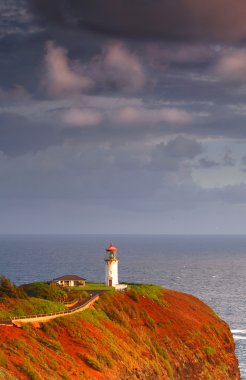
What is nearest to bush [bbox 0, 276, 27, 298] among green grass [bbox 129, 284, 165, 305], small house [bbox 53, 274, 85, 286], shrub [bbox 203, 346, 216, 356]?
green grass [bbox 129, 284, 165, 305]

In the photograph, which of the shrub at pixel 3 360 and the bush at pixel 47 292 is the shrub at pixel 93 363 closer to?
the shrub at pixel 3 360

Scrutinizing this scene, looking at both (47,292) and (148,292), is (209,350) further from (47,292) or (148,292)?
(47,292)

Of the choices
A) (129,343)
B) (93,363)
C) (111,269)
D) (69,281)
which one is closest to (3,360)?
(93,363)

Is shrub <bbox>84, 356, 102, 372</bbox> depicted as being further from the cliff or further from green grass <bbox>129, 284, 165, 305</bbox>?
green grass <bbox>129, 284, 165, 305</bbox>

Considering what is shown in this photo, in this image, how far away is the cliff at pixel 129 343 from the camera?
180 feet

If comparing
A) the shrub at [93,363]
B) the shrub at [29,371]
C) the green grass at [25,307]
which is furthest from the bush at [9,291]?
the shrub at [29,371]

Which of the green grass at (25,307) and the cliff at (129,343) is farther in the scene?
the green grass at (25,307)

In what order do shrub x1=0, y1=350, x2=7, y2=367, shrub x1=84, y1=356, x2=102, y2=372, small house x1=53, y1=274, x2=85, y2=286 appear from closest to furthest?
1. shrub x1=0, y1=350, x2=7, y2=367
2. shrub x1=84, y1=356, x2=102, y2=372
3. small house x1=53, y1=274, x2=85, y2=286

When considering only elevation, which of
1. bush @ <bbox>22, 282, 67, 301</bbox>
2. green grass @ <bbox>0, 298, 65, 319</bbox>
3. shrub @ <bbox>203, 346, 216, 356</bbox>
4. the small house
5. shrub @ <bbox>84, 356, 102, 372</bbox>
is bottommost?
shrub @ <bbox>203, 346, 216, 356</bbox>

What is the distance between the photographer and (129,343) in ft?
230

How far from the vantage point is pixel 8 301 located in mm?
68625

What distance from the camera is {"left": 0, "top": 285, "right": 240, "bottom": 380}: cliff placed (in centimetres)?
5483

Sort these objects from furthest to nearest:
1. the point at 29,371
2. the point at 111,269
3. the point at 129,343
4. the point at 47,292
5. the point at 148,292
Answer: the point at 111,269, the point at 148,292, the point at 47,292, the point at 129,343, the point at 29,371

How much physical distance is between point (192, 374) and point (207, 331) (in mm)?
11872
